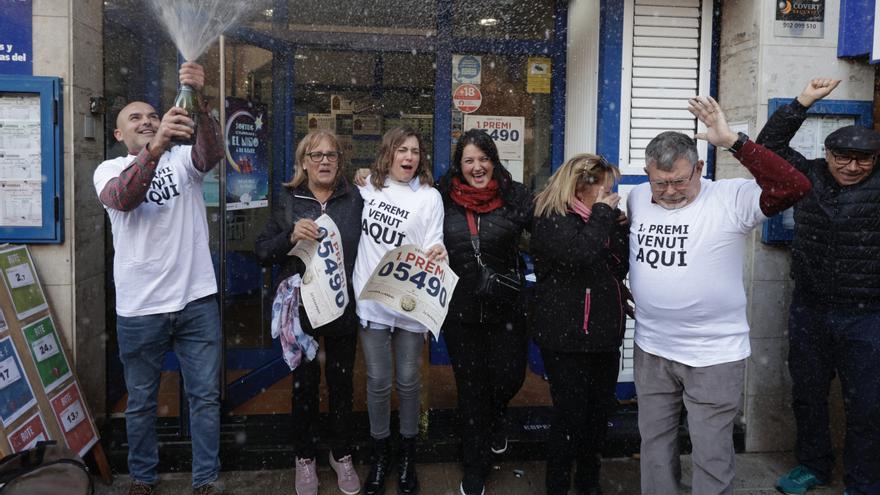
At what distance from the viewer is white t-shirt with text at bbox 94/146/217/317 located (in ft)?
11.5

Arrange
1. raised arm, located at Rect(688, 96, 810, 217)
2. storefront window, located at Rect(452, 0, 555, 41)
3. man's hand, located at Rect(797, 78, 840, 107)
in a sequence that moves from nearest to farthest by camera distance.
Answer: raised arm, located at Rect(688, 96, 810, 217)
man's hand, located at Rect(797, 78, 840, 107)
storefront window, located at Rect(452, 0, 555, 41)

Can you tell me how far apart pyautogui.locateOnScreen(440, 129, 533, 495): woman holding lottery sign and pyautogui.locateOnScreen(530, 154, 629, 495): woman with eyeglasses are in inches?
8.5

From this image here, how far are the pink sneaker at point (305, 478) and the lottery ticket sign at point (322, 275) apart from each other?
3.07 feet

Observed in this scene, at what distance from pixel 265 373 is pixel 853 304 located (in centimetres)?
407

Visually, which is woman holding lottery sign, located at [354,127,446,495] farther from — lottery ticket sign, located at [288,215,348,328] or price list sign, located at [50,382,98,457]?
price list sign, located at [50,382,98,457]

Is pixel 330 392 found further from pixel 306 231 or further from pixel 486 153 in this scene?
pixel 486 153

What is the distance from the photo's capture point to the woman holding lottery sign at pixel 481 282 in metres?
3.61

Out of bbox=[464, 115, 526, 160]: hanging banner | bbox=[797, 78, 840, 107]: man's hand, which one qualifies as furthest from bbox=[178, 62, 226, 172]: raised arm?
bbox=[797, 78, 840, 107]: man's hand

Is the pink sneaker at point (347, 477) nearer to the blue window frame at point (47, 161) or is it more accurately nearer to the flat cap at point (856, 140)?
the blue window frame at point (47, 161)

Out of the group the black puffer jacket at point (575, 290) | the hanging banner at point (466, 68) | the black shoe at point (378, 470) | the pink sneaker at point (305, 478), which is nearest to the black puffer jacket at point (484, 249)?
the black puffer jacket at point (575, 290)

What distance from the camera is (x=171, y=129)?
10.3ft

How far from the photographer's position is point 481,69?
5406mm

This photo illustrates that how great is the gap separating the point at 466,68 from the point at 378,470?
129 inches

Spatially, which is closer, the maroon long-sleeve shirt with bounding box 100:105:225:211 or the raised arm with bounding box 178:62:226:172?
the maroon long-sleeve shirt with bounding box 100:105:225:211
